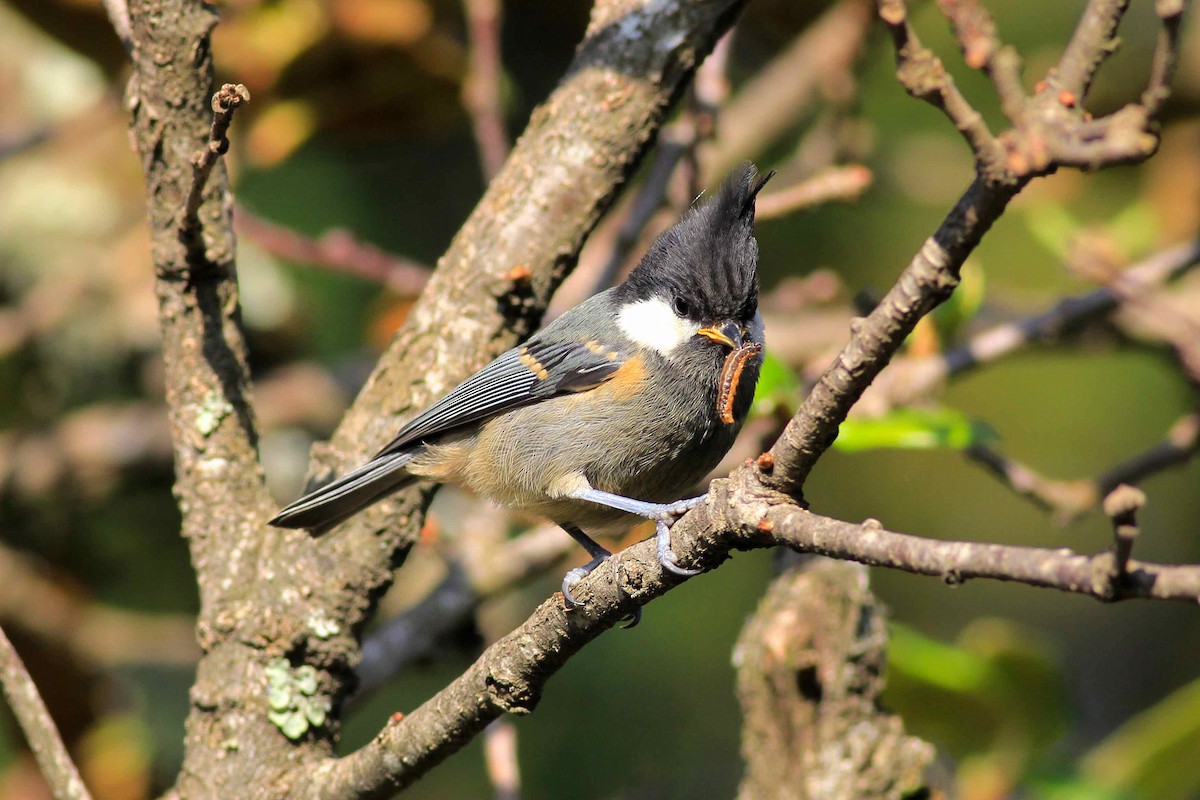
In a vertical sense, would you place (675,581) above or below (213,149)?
below

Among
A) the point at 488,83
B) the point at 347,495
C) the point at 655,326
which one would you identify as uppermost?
the point at 488,83

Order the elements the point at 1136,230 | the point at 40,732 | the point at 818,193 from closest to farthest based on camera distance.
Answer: the point at 40,732
the point at 818,193
the point at 1136,230

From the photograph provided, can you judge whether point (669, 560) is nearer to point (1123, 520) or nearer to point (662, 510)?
point (662, 510)

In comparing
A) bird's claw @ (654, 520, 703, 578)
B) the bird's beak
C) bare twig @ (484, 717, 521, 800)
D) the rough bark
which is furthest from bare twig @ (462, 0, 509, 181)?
bird's claw @ (654, 520, 703, 578)

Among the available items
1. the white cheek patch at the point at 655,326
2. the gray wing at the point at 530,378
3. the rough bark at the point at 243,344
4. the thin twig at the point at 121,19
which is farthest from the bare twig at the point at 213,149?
the white cheek patch at the point at 655,326

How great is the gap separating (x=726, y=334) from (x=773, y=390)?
22cm

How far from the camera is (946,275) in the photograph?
151cm

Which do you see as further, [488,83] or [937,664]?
[488,83]

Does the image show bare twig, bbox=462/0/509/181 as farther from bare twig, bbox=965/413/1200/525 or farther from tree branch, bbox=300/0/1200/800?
tree branch, bbox=300/0/1200/800

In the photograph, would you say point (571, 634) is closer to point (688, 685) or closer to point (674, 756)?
point (674, 756)

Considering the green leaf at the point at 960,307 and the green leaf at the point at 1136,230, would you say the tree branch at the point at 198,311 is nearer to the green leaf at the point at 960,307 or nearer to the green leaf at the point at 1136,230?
the green leaf at the point at 960,307

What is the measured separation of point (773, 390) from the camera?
2928 mm

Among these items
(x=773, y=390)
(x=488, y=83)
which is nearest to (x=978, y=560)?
(x=773, y=390)

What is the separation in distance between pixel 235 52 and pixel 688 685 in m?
3.40
